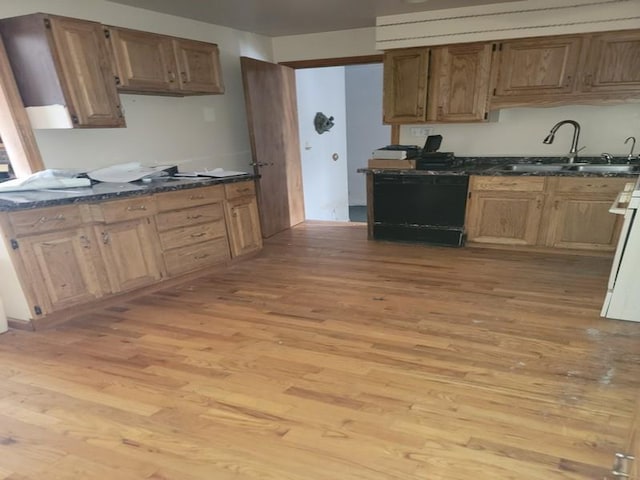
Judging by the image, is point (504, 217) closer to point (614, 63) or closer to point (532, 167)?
point (532, 167)

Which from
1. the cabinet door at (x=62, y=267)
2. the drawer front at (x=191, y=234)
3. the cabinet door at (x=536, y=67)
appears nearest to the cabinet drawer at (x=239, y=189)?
the drawer front at (x=191, y=234)

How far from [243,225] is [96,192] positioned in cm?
129

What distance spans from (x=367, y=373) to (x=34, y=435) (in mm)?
1495

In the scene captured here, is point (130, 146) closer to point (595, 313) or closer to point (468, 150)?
point (468, 150)

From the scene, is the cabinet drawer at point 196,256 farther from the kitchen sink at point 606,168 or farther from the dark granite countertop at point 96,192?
the kitchen sink at point 606,168

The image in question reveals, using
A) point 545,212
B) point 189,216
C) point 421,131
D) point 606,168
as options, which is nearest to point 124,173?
point 189,216

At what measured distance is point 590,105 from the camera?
11.3ft

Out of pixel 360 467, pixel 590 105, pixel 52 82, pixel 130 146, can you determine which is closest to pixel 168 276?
pixel 130 146

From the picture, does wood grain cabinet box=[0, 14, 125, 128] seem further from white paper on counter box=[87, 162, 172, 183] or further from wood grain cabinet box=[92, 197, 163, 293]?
wood grain cabinet box=[92, 197, 163, 293]

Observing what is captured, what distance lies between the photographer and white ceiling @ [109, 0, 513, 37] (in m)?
3.17

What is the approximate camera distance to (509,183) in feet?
11.3

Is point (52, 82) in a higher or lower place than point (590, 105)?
higher

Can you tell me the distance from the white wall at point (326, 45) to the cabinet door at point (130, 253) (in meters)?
2.83

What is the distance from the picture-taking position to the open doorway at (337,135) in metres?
5.24
